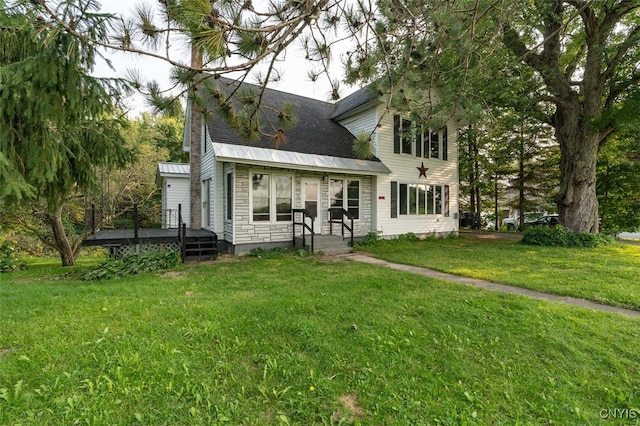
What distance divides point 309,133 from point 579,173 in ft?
34.4

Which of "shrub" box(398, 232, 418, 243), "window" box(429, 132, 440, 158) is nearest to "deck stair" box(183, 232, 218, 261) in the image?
"shrub" box(398, 232, 418, 243)

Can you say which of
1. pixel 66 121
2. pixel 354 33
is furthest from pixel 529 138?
pixel 66 121

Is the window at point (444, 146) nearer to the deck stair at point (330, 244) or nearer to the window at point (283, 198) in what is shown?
the deck stair at point (330, 244)

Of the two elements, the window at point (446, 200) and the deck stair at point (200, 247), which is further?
the window at point (446, 200)

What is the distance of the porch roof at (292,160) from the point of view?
8.05 m

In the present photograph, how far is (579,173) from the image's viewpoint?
10648 mm

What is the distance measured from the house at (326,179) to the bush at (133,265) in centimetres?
188

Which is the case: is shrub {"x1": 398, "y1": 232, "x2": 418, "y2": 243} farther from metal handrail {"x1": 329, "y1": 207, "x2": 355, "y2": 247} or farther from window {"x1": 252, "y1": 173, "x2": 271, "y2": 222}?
window {"x1": 252, "y1": 173, "x2": 271, "y2": 222}

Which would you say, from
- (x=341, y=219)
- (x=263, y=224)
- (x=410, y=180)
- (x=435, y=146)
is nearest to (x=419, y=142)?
(x=435, y=146)

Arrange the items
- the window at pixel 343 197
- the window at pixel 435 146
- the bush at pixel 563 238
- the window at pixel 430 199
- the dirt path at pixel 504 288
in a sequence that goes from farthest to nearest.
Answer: the window at pixel 435 146
the window at pixel 430 199
the window at pixel 343 197
the bush at pixel 563 238
the dirt path at pixel 504 288

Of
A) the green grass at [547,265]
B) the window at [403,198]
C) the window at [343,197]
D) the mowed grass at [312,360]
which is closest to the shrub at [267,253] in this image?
the window at [343,197]

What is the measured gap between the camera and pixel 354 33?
11.8ft

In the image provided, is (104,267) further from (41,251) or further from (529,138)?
(529,138)

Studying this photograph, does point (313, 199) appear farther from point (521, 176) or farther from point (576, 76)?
point (521, 176)
